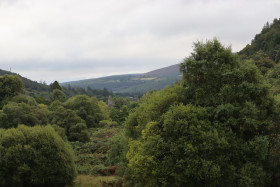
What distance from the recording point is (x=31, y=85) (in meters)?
160

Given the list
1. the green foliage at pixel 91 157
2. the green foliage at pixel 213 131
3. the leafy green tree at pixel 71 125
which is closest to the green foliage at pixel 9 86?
the leafy green tree at pixel 71 125

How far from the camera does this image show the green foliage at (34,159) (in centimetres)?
1678

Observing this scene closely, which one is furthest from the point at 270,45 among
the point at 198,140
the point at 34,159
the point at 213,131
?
the point at 34,159

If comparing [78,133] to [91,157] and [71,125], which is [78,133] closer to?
[71,125]

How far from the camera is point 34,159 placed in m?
17.3

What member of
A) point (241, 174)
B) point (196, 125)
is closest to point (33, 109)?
point (196, 125)

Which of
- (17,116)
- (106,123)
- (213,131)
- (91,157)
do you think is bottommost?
(106,123)

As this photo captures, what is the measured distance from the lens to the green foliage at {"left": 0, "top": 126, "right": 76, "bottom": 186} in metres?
16.8

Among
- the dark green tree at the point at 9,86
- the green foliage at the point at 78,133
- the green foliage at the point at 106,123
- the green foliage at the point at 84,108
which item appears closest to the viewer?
the green foliage at the point at 78,133

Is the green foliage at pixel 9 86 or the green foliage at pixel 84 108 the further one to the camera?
the green foliage at pixel 9 86

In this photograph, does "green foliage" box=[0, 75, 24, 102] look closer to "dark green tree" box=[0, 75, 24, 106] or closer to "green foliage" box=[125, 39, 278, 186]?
"dark green tree" box=[0, 75, 24, 106]

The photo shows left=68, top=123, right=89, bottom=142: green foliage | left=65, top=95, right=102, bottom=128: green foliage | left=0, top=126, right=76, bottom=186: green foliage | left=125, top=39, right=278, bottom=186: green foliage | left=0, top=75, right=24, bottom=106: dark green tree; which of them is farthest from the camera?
left=0, top=75, right=24, bottom=106: dark green tree

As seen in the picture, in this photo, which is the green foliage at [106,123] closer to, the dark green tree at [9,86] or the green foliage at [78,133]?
the green foliage at [78,133]

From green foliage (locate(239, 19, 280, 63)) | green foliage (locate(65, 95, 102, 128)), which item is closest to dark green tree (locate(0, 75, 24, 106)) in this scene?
green foliage (locate(65, 95, 102, 128))
